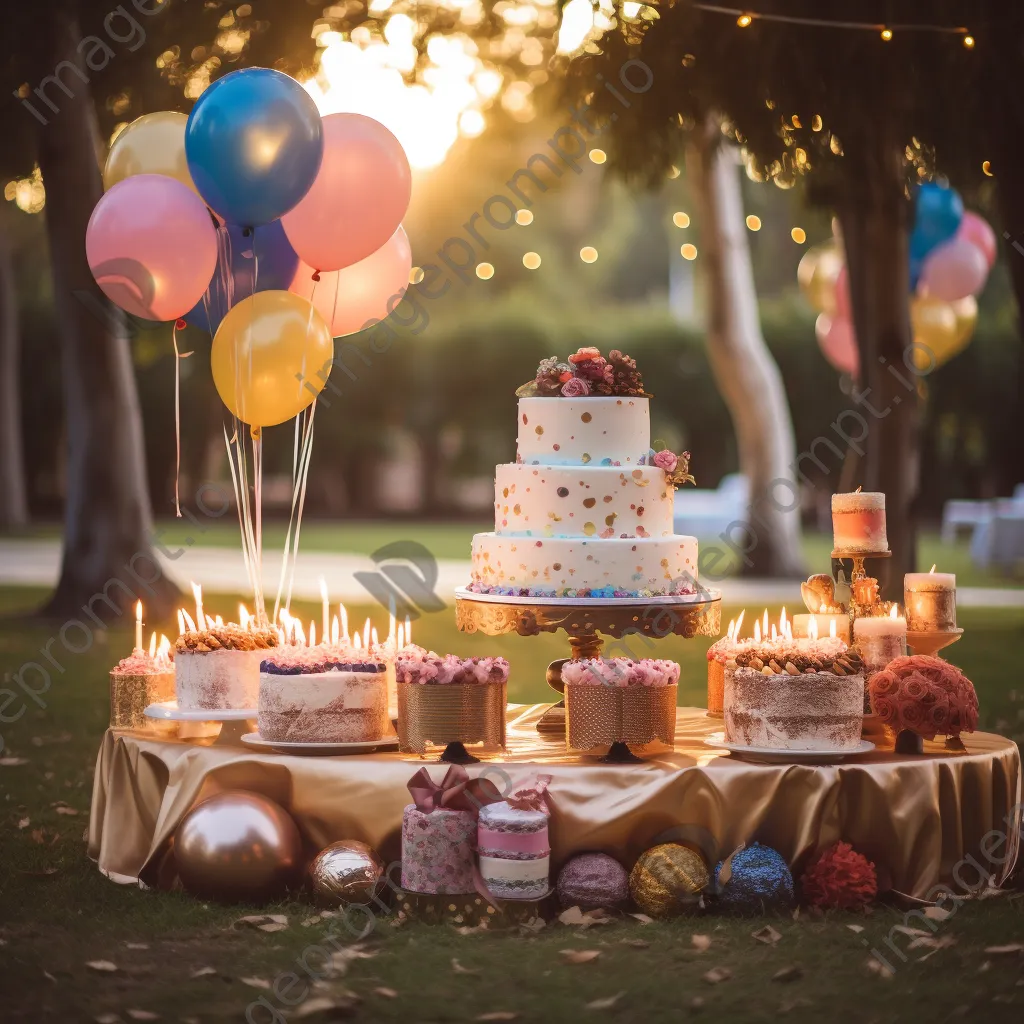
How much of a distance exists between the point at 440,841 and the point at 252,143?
2.88m

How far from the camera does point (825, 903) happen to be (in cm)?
570

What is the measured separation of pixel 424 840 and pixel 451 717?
0.59m

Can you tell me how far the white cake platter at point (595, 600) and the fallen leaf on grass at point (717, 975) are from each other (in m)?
2.00

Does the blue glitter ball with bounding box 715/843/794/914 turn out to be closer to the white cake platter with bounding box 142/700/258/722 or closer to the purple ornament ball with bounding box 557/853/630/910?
the purple ornament ball with bounding box 557/853/630/910

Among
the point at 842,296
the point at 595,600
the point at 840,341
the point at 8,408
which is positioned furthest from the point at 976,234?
the point at 8,408

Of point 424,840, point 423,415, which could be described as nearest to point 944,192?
point 424,840

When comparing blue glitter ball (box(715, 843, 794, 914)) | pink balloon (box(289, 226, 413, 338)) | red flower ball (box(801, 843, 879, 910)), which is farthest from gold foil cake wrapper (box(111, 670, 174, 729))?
red flower ball (box(801, 843, 879, 910))

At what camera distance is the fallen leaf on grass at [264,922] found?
5.54m

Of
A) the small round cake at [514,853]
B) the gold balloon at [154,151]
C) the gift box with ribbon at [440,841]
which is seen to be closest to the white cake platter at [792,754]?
the small round cake at [514,853]

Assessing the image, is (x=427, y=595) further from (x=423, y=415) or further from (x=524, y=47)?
(x=423, y=415)

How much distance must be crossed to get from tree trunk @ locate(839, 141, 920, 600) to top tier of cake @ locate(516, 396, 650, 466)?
16.2 feet

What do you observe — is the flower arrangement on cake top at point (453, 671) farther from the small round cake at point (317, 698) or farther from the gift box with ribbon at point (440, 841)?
the gift box with ribbon at point (440, 841)

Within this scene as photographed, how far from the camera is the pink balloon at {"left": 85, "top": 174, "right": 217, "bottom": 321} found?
6.48m

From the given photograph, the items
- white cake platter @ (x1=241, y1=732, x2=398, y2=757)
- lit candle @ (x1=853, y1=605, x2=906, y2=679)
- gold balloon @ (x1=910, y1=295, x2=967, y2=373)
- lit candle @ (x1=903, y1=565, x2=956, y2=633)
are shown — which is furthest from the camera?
gold balloon @ (x1=910, y1=295, x2=967, y2=373)
